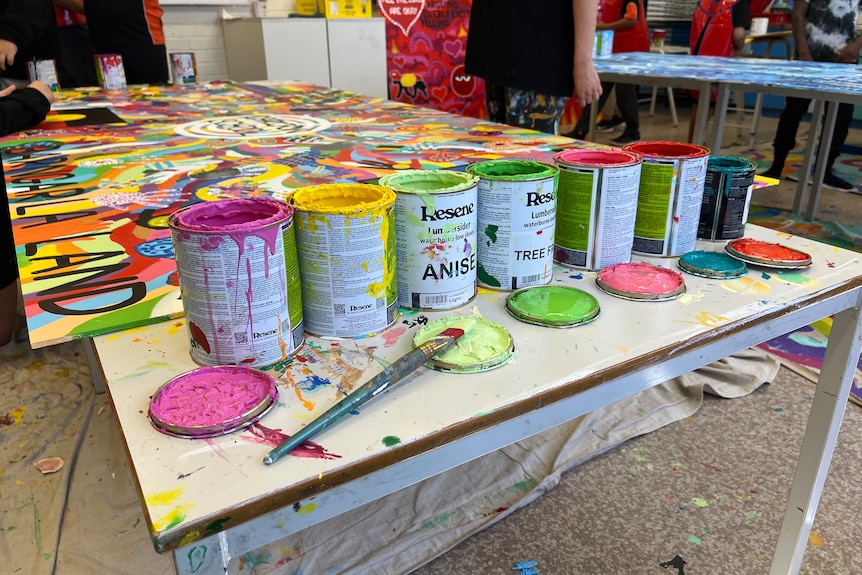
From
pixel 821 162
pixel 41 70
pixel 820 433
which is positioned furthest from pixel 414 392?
pixel 821 162

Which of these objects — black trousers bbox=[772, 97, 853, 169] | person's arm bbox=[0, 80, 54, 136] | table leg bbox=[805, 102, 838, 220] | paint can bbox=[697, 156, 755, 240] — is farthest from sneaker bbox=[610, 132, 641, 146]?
paint can bbox=[697, 156, 755, 240]

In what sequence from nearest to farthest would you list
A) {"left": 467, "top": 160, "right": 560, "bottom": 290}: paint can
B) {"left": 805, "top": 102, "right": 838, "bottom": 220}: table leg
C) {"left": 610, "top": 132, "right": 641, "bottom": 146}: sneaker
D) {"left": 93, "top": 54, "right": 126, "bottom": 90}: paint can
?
{"left": 467, "top": 160, "right": 560, "bottom": 290}: paint can
{"left": 93, "top": 54, "right": 126, "bottom": 90}: paint can
{"left": 805, "top": 102, "right": 838, "bottom": 220}: table leg
{"left": 610, "top": 132, "right": 641, "bottom": 146}: sneaker

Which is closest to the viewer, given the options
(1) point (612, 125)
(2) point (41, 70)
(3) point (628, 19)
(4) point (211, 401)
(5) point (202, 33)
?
(4) point (211, 401)

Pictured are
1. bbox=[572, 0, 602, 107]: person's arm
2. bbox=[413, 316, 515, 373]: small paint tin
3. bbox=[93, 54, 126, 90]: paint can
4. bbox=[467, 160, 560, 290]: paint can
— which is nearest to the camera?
bbox=[413, 316, 515, 373]: small paint tin

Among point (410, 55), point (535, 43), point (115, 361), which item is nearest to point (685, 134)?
point (410, 55)

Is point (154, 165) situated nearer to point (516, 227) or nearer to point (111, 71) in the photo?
point (516, 227)

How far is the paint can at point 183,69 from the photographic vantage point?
273cm

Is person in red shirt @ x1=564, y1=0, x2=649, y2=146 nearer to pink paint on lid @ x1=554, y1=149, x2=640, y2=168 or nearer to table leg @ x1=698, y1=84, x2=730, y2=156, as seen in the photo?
table leg @ x1=698, y1=84, x2=730, y2=156

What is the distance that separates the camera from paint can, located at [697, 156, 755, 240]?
0.85 metres

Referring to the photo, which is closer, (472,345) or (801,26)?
(472,345)

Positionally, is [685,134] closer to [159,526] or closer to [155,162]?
[155,162]

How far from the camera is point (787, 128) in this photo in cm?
352

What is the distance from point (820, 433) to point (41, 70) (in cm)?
273

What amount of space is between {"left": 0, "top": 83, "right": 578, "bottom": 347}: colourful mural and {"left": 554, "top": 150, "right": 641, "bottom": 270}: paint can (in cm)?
48
